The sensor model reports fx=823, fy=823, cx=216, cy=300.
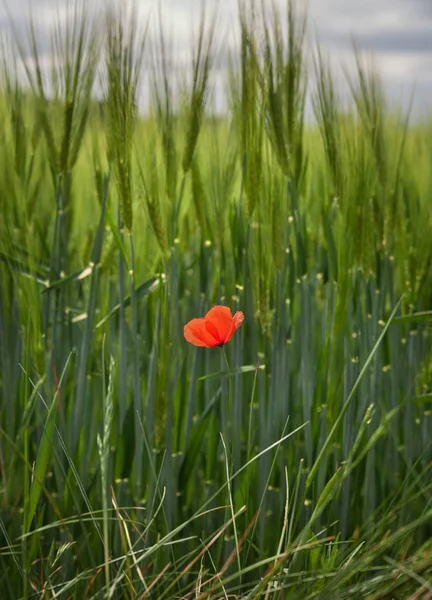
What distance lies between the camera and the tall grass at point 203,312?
103 cm

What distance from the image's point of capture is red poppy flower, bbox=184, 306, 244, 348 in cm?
78

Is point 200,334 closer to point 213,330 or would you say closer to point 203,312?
point 213,330

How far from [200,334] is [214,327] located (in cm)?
2

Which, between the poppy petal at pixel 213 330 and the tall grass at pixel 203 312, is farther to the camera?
the tall grass at pixel 203 312

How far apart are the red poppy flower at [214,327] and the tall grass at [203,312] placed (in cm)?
19

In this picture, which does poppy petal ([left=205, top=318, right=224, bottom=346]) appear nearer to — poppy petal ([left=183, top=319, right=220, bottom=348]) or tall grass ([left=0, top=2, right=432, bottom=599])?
poppy petal ([left=183, top=319, right=220, bottom=348])

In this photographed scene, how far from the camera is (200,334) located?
792 millimetres

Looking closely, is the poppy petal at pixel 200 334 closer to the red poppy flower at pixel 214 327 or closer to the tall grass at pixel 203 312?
the red poppy flower at pixel 214 327

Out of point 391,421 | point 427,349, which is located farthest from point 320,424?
point 427,349

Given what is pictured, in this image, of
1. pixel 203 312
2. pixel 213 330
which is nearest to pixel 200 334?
pixel 213 330

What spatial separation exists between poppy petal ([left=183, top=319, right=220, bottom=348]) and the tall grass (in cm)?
18

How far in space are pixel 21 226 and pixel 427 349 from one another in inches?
25.5

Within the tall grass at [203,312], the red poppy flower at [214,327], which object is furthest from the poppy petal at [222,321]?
the tall grass at [203,312]

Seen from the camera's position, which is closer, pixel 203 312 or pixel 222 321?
pixel 222 321
